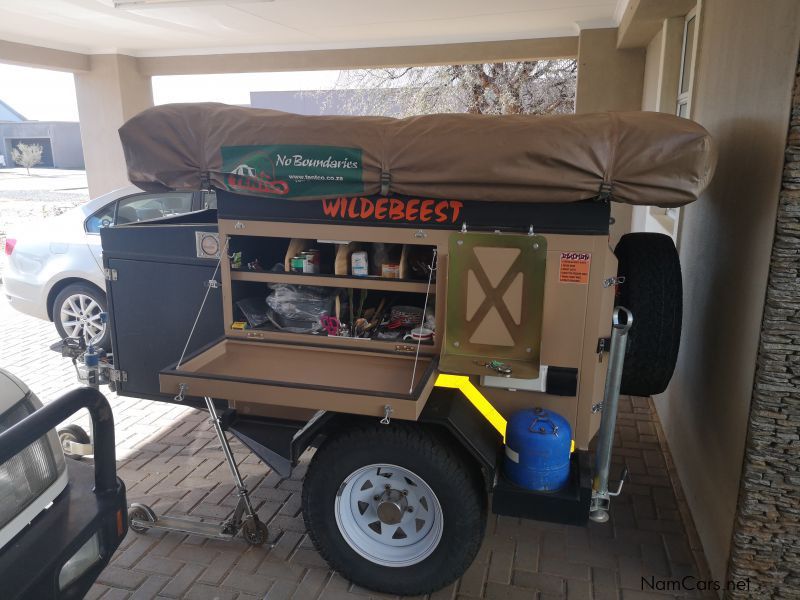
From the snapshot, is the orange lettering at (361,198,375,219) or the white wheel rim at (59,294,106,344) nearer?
the orange lettering at (361,198,375,219)

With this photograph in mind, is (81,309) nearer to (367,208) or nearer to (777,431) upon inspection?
(367,208)

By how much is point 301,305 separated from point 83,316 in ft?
14.0

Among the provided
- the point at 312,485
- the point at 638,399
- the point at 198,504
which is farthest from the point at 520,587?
the point at 638,399

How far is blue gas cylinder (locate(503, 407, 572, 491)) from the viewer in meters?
2.94

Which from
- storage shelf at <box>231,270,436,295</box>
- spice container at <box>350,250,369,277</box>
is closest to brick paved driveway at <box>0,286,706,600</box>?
storage shelf at <box>231,270,436,295</box>

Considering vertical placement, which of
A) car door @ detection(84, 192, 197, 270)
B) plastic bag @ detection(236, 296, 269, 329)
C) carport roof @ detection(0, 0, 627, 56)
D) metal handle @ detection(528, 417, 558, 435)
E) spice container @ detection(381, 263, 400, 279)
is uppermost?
carport roof @ detection(0, 0, 627, 56)

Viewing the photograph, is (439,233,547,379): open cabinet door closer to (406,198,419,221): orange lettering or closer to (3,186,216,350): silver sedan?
(406,198,419,221): orange lettering

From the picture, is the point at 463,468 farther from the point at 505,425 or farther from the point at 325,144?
the point at 325,144

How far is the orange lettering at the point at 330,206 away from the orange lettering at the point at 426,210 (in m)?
0.46

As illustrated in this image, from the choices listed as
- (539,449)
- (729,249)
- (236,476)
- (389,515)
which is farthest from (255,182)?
(729,249)

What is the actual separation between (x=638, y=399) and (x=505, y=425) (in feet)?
9.48

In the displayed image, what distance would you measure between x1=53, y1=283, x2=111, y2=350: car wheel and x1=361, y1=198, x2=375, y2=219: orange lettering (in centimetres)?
458

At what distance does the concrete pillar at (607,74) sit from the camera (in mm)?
8734

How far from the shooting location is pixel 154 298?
13.6 ft
